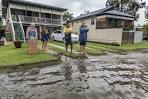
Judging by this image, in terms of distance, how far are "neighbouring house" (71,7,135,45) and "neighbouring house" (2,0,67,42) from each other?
5051 millimetres

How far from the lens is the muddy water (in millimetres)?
4910

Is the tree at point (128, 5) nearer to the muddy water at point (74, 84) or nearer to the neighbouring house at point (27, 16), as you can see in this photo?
the neighbouring house at point (27, 16)

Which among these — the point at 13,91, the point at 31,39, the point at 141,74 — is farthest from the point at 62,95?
the point at 31,39

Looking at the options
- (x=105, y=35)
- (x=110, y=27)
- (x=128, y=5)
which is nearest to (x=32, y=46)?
(x=105, y=35)

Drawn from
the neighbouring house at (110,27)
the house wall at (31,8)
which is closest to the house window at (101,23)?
the neighbouring house at (110,27)

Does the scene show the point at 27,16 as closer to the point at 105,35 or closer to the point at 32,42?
the point at 105,35

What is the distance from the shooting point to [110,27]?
2292 centimetres

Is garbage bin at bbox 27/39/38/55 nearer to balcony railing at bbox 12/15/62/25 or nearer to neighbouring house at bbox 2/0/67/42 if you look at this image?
neighbouring house at bbox 2/0/67/42

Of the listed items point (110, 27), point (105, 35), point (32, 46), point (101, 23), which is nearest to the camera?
point (32, 46)

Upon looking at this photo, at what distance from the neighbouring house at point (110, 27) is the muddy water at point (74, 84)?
11.7 meters

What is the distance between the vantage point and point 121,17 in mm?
24141

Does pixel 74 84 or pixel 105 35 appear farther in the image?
pixel 105 35

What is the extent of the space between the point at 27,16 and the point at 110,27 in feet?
37.7

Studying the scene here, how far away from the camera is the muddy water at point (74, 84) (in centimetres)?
491
